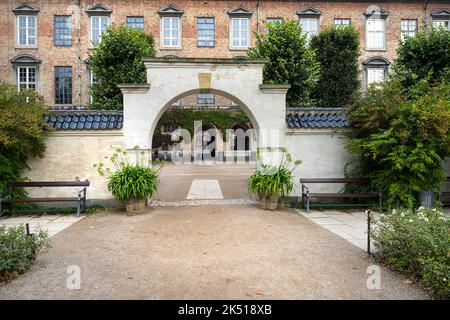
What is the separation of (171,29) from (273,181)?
23260mm

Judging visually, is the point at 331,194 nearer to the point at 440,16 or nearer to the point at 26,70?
the point at 26,70

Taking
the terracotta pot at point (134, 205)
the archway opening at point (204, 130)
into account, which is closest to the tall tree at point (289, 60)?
the terracotta pot at point (134, 205)

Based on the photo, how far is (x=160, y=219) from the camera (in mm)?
7285

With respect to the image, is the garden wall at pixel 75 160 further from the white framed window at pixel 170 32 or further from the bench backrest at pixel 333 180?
the white framed window at pixel 170 32

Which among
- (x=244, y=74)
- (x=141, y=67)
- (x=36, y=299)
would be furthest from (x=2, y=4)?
(x=36, y=299)

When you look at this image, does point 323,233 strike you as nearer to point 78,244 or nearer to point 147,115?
point 78,244

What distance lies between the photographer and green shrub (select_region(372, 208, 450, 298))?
3470mm

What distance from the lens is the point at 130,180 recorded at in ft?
25.5

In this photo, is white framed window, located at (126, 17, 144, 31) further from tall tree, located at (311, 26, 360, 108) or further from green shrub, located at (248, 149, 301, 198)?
green shrub, located at (248, 149, 301, 198)

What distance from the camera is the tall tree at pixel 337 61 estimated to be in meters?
19.3

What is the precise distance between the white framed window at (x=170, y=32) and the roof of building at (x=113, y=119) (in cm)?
2028

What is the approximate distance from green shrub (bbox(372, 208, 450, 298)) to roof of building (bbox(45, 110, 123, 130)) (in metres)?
7.07

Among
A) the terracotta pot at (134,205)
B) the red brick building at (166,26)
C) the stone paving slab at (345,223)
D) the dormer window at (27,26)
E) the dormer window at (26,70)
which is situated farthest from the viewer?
the red brick building at (166,26)

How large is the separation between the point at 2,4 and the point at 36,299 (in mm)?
31676
